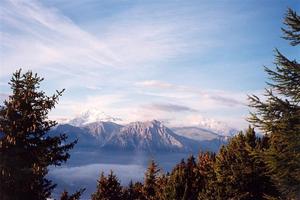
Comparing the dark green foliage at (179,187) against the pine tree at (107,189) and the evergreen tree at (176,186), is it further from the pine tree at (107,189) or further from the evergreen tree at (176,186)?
the pine tree at (107,189)

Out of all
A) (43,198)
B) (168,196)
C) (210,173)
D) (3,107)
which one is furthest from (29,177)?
(210,173)

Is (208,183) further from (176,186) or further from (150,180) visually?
(150,180)

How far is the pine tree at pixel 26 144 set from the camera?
1947 centimetres

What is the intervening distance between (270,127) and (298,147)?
1.65 m

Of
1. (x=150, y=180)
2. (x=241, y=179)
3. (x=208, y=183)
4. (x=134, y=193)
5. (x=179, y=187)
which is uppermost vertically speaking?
(x=241, y=179)

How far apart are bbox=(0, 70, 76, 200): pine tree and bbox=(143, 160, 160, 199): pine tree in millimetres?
31456

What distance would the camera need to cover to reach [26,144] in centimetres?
2059

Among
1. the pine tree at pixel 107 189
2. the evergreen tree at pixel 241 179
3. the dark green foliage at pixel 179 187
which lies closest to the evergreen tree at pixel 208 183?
the evergreen tree at pixel 241 179

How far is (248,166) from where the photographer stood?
114ft

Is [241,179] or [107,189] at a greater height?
[241,179]

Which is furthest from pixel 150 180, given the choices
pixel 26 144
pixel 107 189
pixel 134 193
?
pixel 26 144

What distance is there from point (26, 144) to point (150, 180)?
3379 cm

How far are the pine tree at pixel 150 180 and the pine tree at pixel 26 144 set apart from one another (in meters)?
31.5

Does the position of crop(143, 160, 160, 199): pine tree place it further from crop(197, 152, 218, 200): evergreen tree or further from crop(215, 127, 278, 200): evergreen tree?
crop(215, 127, 278, 200): evergreen tree
